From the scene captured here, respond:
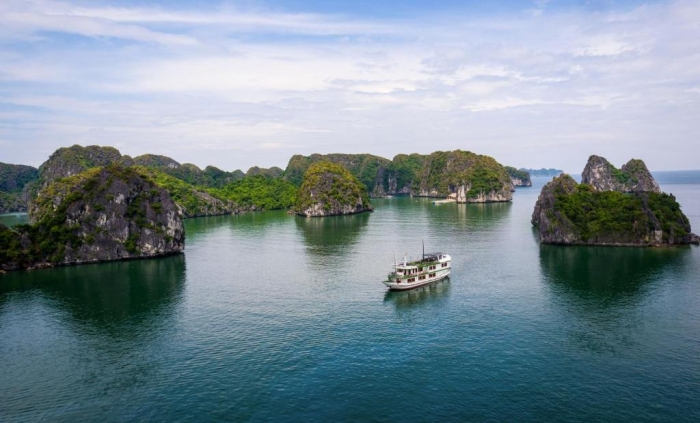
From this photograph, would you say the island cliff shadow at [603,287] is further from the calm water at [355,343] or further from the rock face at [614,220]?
the rock face at [614,220]

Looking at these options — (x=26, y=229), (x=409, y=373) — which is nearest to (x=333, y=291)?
(x=409, y=373)

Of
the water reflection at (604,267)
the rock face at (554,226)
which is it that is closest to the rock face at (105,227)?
the water reflection at (604,267)

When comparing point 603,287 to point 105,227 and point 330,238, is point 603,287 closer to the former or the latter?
point 330,238

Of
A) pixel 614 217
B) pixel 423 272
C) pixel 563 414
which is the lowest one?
pixel 563 414

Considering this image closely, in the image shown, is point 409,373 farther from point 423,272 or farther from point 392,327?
point 423,272

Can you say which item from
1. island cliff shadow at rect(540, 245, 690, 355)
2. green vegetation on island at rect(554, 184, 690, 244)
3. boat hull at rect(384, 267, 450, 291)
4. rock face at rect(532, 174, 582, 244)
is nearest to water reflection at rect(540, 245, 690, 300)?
island cliff shadow at rect(540, 245, 690, 355)

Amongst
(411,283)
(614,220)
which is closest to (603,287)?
(411,283)

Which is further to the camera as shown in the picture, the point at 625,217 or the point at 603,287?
the point at 625,217

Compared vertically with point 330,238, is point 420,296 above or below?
below
